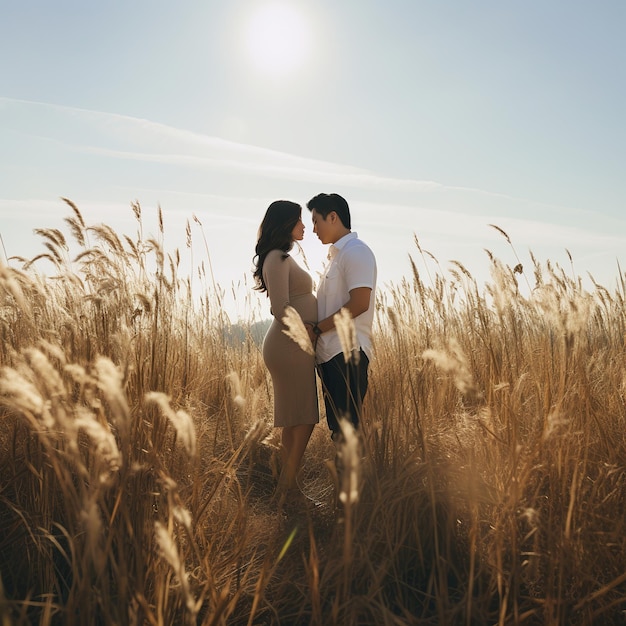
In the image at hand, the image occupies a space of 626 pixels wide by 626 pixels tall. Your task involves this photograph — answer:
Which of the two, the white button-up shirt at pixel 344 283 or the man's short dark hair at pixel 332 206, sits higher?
the man's short dark hair at pixel 332 206

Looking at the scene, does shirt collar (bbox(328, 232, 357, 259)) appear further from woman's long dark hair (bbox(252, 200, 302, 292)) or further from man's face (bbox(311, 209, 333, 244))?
woman's long dark hair (bbox(252, 200, 302, 292))

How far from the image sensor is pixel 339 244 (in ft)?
10.4

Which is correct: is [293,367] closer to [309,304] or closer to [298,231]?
[309,304]

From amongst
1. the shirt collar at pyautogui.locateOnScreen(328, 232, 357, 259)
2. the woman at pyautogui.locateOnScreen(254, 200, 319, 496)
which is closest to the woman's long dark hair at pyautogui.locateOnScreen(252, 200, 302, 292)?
the woman at pyautogui.locateOnScreen(254, 200, 319, 496)

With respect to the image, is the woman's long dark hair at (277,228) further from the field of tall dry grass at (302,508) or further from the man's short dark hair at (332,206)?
the field of tall dry grass at (302,508)

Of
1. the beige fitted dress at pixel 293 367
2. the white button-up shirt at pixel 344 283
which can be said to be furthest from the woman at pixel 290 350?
the white button-up shirt at pixel 344 283

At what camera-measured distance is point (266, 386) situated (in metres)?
4.99

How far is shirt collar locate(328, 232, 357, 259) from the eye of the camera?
3.15 metres

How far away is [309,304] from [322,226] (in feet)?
1.46

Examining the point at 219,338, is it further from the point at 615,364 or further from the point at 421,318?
the point at 615,364

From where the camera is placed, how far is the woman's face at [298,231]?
3.22 metres

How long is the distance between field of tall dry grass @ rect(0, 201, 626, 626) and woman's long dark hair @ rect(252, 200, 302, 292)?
1.58 feet

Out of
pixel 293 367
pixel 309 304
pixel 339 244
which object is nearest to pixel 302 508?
pixel 293 367

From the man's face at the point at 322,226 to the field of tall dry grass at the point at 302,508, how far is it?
1.76 ft
